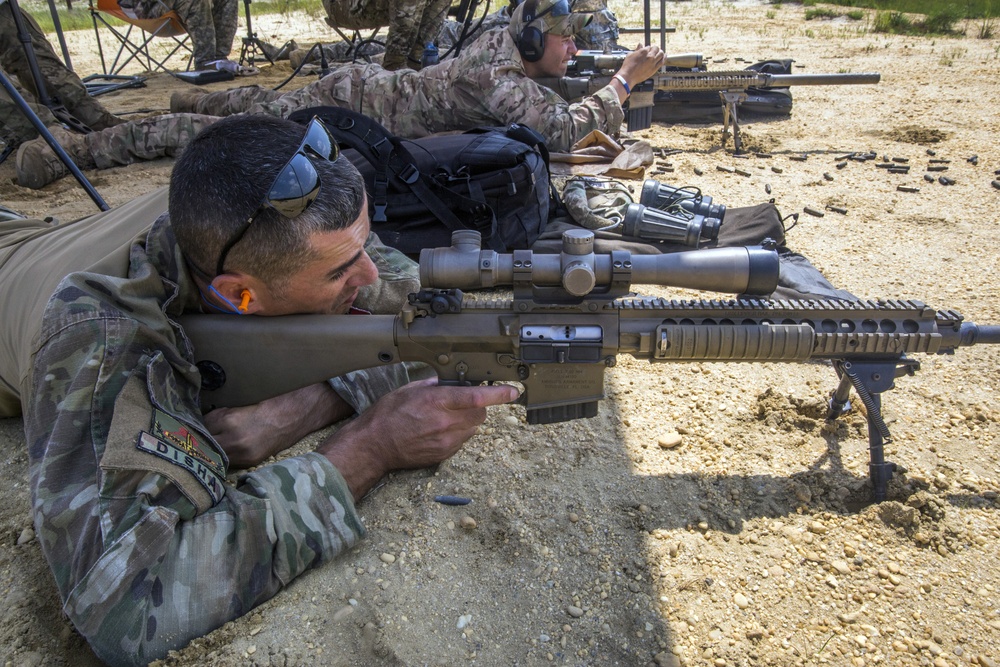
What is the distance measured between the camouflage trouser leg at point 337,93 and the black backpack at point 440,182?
7.38ft

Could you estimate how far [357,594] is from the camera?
2.22 metres

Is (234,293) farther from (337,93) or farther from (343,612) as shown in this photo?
(337,93)

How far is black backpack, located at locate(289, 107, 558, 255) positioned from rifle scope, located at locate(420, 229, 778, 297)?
200 centimetres

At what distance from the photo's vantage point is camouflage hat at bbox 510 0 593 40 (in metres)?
6.07

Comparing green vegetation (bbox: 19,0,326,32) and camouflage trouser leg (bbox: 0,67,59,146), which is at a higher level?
green vegetation (bbox: 19,0,326,32)

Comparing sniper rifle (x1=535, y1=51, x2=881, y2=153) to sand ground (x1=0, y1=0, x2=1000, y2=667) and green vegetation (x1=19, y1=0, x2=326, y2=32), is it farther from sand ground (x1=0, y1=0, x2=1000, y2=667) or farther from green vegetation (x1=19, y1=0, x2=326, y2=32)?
green vegetation (x1=19, y1=0, x2=326, y2=32)


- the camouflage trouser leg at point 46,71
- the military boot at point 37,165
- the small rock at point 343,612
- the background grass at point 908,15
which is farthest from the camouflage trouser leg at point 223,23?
the small rock at point 343,612

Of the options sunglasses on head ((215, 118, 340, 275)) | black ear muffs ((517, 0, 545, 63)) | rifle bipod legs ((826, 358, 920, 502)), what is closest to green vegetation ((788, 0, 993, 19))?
black ear muffs ((517, 0, 545, 63))

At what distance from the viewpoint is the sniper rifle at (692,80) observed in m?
7.20

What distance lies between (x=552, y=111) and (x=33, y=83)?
6.24 meters

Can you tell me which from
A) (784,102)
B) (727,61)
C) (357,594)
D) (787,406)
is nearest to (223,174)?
(357,594)

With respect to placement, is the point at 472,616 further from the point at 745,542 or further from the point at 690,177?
the point at 690,177

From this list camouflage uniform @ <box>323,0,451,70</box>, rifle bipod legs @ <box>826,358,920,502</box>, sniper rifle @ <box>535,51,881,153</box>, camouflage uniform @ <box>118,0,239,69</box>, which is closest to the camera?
rifle bipod legs @ <box>826,358,920,502</box>

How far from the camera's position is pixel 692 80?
25.8 feet
